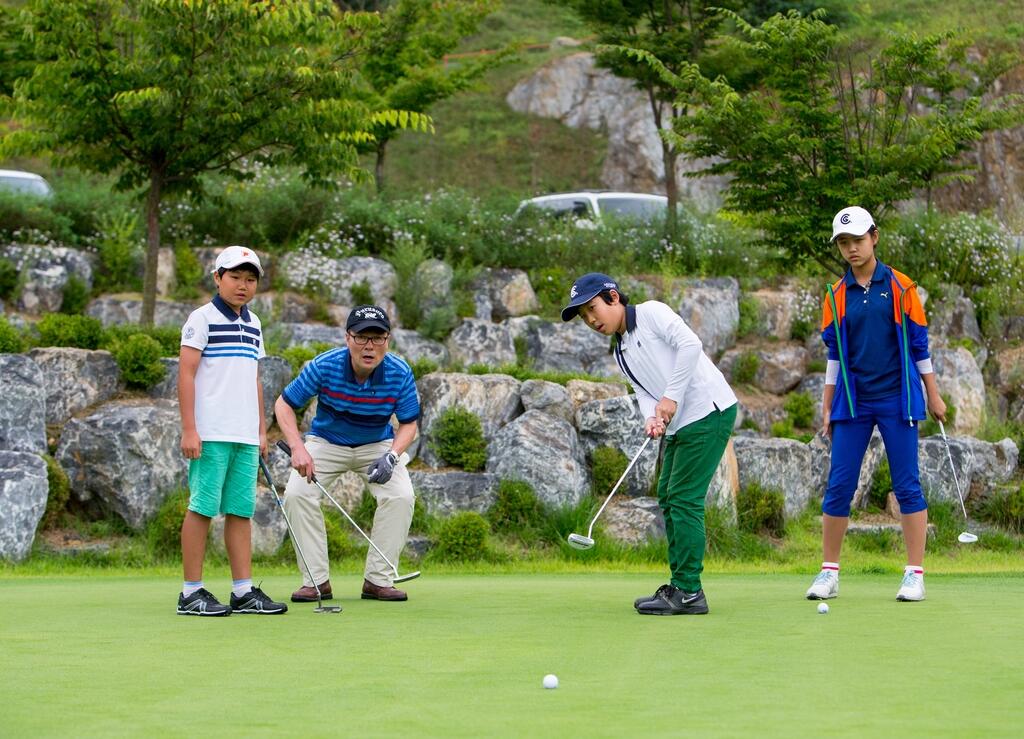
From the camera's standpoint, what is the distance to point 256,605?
712 cm

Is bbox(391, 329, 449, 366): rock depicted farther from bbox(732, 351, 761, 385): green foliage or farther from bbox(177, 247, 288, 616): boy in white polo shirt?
bbox(177, 247, 288, 616): boy in white polo shirt

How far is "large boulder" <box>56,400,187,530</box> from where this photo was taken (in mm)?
12438

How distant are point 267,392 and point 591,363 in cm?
516

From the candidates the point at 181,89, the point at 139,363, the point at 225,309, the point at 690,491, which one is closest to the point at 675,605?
the point at 690,491

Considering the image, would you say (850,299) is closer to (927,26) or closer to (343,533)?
(343,533)

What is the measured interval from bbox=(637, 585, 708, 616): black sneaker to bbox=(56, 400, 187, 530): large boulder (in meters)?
6.74

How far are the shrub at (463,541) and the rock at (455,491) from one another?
2.62 feet

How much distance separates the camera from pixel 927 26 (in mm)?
33625

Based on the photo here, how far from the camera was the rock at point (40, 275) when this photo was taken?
662 inches

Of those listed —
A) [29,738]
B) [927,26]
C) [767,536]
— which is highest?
[927,26]

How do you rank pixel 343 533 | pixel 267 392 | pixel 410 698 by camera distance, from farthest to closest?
pixel 267 392 < pixel 343 533 < pixel 410 698

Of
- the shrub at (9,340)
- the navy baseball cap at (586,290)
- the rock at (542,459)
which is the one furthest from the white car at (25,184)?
the navy baseball cap at (586,290)

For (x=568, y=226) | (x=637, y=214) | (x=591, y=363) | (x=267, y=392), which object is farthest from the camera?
(x=637, y=214)

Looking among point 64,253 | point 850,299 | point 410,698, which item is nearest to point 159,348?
point 64,253
